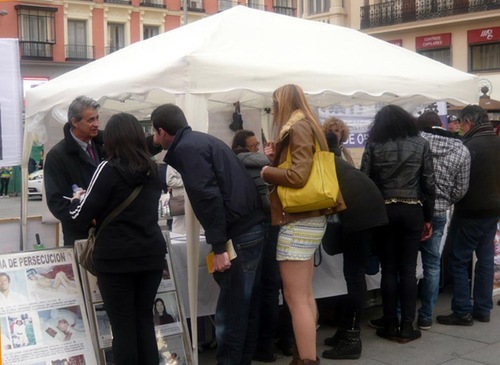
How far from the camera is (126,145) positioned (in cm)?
379

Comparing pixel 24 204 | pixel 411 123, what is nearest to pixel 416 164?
pixel 411 123

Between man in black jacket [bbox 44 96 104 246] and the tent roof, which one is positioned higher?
the tent roof

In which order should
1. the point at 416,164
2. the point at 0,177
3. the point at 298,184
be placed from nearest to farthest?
the point at 298,184
the point at 416,164
the point at 0,177

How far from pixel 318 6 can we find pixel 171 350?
96.6 ft

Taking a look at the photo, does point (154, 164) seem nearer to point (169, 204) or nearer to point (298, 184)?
point (298, 184)

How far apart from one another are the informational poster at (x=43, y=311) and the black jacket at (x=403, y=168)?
2.33 metres

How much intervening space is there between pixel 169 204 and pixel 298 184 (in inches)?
79.3

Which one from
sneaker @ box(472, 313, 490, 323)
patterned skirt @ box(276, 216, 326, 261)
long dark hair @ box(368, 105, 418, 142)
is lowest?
sneaker @ box(472, 313, 490, 323)

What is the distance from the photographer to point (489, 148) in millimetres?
5648

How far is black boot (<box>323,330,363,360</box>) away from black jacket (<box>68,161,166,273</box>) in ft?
5.70

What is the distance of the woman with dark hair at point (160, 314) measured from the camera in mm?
4406

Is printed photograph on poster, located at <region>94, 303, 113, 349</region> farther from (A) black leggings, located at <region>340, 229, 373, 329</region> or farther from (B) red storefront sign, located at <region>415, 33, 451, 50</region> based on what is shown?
(B) red storefront sign, located at <region>415, 33, 451, 50</region>

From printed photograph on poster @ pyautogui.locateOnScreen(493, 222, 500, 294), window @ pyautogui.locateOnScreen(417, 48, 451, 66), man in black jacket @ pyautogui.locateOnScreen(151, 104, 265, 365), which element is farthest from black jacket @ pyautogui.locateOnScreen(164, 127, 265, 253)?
window @ pyautogui.locateOnScreen(417, 48, 451, 66)

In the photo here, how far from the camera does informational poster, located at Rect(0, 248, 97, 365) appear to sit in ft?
13.0
